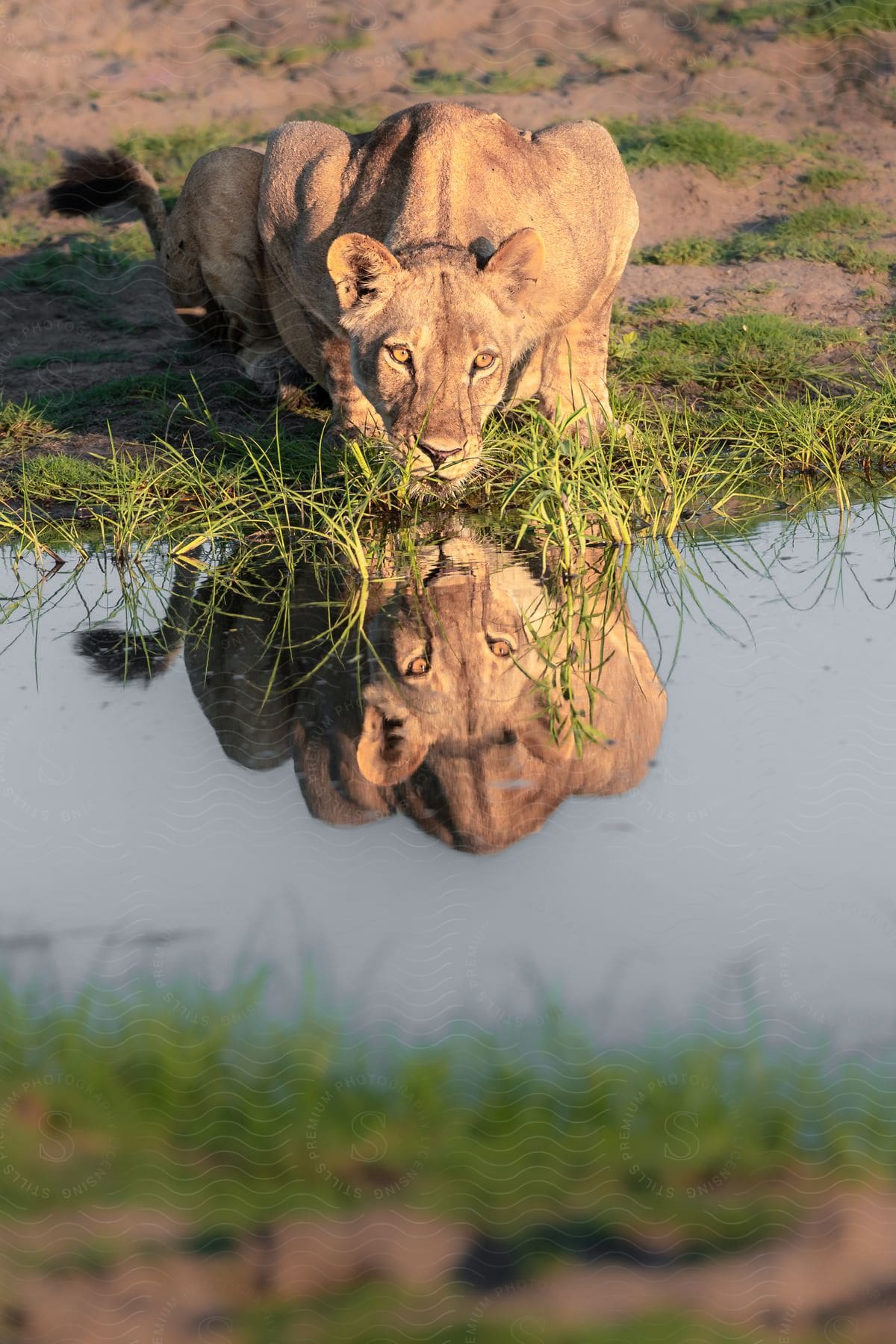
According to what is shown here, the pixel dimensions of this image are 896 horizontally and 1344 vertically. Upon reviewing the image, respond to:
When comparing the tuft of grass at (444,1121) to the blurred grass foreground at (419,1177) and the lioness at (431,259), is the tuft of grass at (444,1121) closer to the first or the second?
the blurred grass foreground at (419,1177)

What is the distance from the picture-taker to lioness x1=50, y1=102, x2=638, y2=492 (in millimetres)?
5621

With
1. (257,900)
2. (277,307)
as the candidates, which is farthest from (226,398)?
(257,900)

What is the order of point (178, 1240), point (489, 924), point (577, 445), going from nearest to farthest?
point (178, 1240)
point (489, 924)
point (577, 445)

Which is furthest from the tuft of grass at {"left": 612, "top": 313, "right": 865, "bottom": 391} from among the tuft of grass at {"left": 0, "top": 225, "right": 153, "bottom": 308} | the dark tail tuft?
the tuft of grass at {"left": 0, "top": 225, "right": 153, "bottom": 308}

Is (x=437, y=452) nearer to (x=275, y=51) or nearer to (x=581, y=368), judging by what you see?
(x=581, y=368)

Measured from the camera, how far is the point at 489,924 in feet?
11.3

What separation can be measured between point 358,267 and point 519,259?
0.57 meters

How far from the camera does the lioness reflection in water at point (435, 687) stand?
4000 mm

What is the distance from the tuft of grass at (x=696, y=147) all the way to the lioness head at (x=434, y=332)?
16.3ft

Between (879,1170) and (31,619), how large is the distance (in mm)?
3416

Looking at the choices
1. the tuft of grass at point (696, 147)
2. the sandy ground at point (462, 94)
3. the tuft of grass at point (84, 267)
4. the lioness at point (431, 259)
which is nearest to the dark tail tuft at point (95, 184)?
the sandy ground at point (462, 94)

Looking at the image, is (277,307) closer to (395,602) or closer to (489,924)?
(395,602)

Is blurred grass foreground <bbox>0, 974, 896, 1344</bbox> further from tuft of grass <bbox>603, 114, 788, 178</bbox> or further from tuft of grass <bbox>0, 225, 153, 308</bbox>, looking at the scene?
tuft of grass <bbox>603, 114, 788, 178</bbox>

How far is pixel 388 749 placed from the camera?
4.20 m
